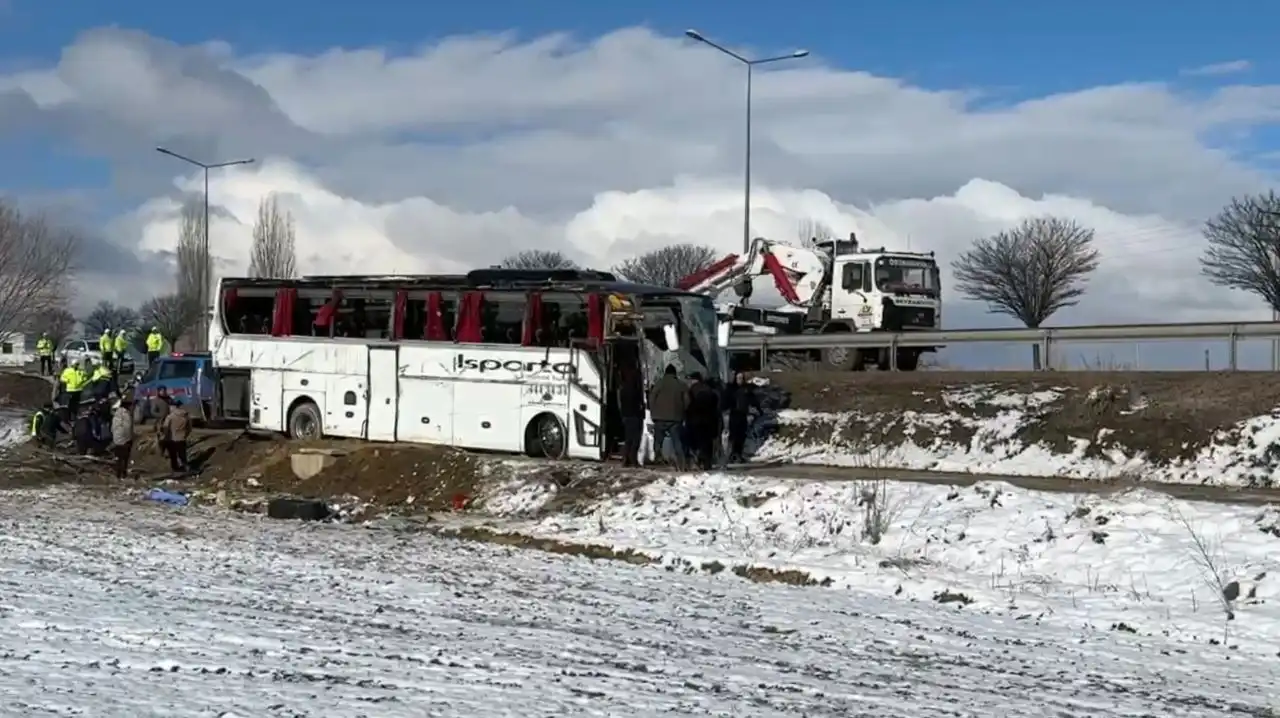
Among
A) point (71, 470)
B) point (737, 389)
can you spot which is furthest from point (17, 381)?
point (737, 389)

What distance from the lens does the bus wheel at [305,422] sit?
1092 inches

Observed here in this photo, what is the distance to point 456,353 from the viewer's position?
2558 cm

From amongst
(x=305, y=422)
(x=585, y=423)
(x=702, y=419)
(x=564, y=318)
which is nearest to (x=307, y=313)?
(x=305, y=422)

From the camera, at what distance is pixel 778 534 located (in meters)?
17.6

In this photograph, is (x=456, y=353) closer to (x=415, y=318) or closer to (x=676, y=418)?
(x=415, y=318)

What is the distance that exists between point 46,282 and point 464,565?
52.6m

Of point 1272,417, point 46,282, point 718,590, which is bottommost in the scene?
point 718,590

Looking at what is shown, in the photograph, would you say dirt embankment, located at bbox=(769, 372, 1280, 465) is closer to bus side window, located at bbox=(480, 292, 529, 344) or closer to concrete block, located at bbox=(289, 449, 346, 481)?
bus side window, located at bbox=(480, 292, 529, 344)

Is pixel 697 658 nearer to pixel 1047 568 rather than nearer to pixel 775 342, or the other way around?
pixel 1047 568

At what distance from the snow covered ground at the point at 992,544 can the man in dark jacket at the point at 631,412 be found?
3.31 metres

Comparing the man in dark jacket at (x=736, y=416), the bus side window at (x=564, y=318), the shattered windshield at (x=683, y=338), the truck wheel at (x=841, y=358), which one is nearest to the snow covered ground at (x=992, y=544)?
the shattered windshield at (x=683, y=338)

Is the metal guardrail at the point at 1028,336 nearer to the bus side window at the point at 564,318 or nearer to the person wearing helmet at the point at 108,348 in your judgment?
the bus side window at the point at 564,318

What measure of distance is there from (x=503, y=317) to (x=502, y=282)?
0.84m

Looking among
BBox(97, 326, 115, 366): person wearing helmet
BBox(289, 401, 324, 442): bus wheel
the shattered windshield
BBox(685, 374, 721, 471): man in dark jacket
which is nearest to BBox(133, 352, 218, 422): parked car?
BBox(289, 401, 324, 442): bus wheel
